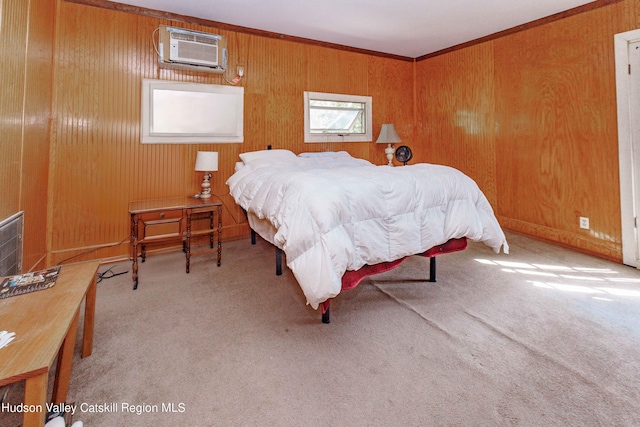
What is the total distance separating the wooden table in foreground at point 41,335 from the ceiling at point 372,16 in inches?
112

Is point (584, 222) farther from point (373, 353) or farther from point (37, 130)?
point (37, 130)

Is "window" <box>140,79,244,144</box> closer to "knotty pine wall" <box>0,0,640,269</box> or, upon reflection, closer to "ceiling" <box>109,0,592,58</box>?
"knotty pine wall" <box>0,0,640,269</box>

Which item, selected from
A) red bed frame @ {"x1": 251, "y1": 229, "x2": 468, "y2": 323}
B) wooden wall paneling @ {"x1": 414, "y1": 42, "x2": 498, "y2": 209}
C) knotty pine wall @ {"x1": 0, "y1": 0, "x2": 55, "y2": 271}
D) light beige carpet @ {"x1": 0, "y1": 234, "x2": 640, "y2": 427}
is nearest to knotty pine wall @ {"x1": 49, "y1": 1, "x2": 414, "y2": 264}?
knotty pine wall @ {"x1": 0, "y1": 0, "x2": 55, "y2": 271}

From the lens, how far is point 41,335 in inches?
38.2

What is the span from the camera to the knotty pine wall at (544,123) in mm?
2955

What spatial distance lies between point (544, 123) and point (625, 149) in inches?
32.4

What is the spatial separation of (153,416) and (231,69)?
3.39m

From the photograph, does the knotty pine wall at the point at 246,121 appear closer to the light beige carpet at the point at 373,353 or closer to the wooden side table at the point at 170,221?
the wooden side table at the point at 170,221

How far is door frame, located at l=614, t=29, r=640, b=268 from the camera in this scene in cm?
276

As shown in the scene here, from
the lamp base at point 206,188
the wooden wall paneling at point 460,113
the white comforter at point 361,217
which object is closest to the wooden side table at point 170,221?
the lamp base at point 206,188

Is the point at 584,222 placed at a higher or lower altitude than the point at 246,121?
lower

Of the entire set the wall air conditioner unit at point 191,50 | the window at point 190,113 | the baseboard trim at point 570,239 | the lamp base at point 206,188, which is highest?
the wall air conditioner unit at point 191,50

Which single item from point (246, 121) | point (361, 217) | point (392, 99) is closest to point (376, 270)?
point (361, 217)

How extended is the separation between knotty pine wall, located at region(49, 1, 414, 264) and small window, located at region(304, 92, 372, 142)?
1.59ft
